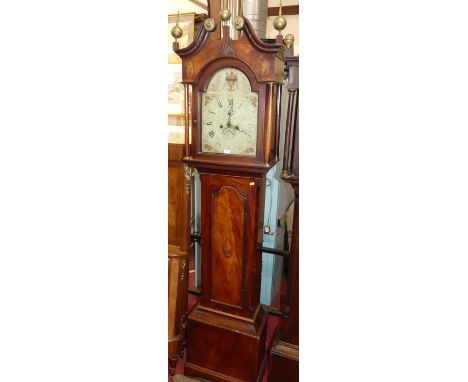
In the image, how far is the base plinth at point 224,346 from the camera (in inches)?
68.6

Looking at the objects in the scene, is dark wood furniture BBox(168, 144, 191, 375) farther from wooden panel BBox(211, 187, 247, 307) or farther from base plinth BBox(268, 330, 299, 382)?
base plinth BBox(268, 330, 299, 382)

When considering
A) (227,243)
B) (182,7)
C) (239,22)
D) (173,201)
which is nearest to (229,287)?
(227,243)

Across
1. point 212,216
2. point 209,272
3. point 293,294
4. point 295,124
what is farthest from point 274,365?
point 295,124

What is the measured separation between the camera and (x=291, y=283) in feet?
5.25

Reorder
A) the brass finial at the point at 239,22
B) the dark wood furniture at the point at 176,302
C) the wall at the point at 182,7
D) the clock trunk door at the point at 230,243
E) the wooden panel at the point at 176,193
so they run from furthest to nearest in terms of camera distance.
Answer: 1. the wall at the point at 182,7
2. the wooden panel at the point at 176,193
3. the dark wood furniture at the point at 176,302
4. the clock trunk door at the point at 230,243
5. the brass finial at the point at 239,22

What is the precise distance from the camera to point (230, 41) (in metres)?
1.45

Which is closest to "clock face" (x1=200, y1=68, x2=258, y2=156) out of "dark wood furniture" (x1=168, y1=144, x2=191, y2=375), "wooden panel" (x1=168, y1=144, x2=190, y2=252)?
"dark wood furniture" (x1=168, y1=144, x2=191, y2=375)

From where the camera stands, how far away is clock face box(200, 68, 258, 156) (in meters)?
1.51

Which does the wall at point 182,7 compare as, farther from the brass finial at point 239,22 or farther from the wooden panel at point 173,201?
the brass finial at point 239,22

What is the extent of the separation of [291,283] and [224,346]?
0.54 metres

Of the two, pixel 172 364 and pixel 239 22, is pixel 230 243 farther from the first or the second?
pixel 239 22

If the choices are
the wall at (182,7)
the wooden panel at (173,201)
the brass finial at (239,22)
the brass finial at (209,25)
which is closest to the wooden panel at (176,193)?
the wooden panel at (173,201)
